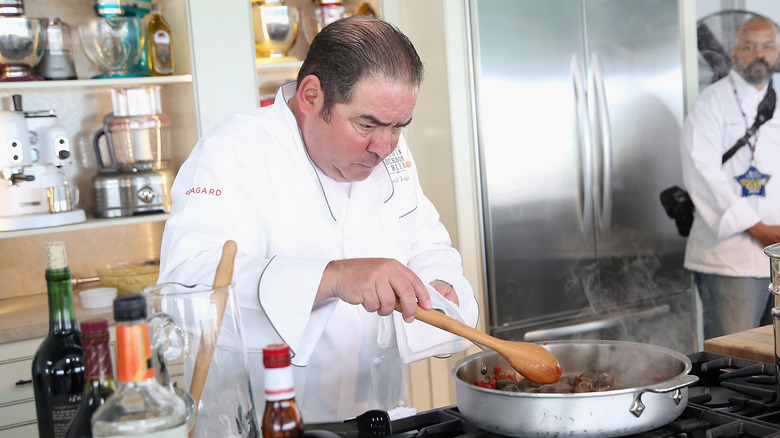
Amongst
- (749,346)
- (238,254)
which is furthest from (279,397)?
(749,346)

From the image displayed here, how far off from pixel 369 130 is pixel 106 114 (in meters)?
1.74

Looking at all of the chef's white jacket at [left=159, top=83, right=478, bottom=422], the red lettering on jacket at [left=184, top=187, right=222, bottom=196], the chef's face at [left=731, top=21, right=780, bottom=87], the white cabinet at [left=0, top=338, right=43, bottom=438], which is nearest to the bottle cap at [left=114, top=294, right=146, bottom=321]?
the chef's white jacket at [left=159, top=83, right=478, bottom=422]

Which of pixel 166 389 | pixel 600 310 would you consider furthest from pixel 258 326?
pixel 600 310

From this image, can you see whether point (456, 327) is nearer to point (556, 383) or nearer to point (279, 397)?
point (556, 383)

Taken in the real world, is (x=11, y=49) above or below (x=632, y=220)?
above

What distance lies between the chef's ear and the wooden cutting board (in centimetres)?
95

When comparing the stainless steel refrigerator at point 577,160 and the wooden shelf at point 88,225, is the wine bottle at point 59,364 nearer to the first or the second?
the wooden shelf at point 88,225

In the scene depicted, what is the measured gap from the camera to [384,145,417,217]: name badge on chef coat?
1.74m

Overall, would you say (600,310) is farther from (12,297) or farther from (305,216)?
(12,297)

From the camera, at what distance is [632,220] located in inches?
128

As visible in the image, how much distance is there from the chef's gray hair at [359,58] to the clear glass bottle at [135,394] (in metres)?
0.79

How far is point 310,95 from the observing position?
1511 mm

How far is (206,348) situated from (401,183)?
0.98 m

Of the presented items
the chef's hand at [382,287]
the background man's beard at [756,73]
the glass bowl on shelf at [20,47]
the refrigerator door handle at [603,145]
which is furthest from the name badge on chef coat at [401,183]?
the background man's beard at [756,73]
